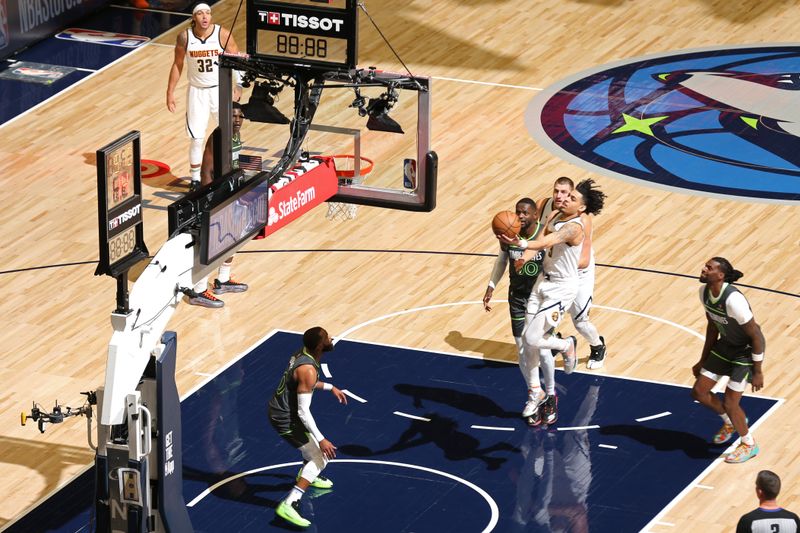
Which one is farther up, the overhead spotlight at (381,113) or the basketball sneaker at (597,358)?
the overhead spotlight at (381,113)

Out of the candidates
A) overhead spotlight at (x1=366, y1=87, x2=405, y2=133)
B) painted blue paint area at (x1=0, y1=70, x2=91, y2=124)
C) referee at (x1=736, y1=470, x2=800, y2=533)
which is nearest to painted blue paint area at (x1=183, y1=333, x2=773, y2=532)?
referee at (x1=736, y1=470, x2=800, y2=533)

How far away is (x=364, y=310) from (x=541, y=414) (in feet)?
9.57

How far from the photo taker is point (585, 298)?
15.9 m

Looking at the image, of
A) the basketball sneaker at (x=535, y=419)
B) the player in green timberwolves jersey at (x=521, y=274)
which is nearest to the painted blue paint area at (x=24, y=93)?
the player in green timberwolves jersey at (x=521, y=274)

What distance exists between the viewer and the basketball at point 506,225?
14.8 metres

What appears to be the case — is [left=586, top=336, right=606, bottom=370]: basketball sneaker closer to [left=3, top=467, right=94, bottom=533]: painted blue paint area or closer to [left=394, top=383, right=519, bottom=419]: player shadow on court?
[left=394, top=383, right=519, bottom=419]: player shadow on court

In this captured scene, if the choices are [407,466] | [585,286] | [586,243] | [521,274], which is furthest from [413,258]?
[407,466]

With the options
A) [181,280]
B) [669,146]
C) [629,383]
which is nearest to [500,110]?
[669,146]

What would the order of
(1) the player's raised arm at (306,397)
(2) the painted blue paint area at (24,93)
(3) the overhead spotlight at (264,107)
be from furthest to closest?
A: (2) the painted blue paint area at (24,93), (3) the overhead spotlight at (264,107), (1) the player's raised arm at (306,397)

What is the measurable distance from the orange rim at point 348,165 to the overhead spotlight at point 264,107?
1.81 ft

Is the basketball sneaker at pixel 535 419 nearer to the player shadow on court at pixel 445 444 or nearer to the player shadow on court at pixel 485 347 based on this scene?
the player shadow on court at pixel 445 444

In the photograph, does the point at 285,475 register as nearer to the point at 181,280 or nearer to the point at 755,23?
the point at 181,280

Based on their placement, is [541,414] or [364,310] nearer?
[541,414]

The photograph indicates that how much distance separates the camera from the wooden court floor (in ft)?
52.3
